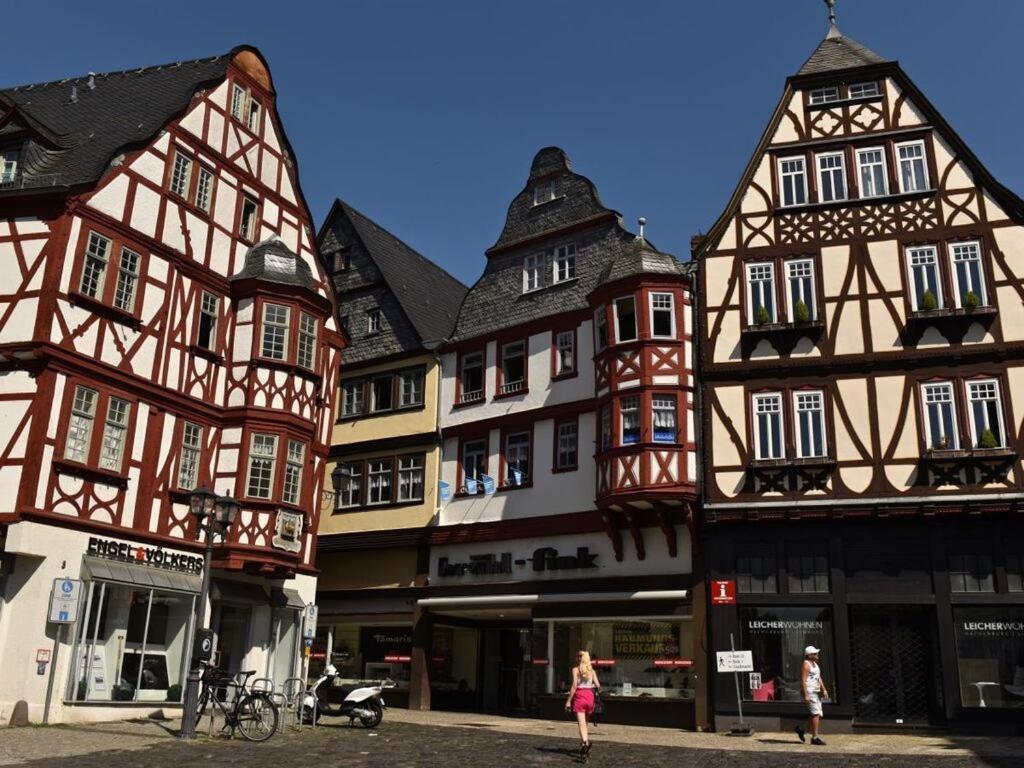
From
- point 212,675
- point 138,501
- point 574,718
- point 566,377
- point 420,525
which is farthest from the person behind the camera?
point 420,525

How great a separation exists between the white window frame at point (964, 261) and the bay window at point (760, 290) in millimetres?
4303

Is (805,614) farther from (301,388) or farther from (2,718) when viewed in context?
(2,718)

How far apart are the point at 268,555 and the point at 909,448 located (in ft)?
51.0

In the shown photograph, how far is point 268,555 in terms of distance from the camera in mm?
25266

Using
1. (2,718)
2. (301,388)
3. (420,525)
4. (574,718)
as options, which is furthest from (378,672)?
(2,718)

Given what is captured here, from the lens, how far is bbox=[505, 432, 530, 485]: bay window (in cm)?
3044

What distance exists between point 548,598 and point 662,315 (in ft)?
27.1

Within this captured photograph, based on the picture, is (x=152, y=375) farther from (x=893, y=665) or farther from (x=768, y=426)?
(x=893, y=665)

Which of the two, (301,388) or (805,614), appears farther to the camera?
(301,388)

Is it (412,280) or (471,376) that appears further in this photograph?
(412,280)

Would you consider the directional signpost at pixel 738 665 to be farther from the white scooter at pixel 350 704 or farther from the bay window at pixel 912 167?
the bay window at pixel 912 167

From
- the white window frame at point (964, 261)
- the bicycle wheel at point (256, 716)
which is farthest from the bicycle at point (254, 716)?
the white window frame at point (964, 261)

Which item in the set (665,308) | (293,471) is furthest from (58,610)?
(665,308)

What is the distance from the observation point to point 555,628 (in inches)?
1110
